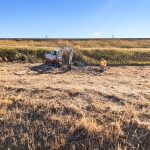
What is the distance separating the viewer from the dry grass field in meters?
13.0

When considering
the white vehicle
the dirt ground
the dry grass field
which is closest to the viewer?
the dry grass field

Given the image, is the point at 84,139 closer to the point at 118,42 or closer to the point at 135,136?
the point at 135,136

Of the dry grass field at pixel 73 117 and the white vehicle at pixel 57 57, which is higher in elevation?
the white vehicle at pixel 57 57

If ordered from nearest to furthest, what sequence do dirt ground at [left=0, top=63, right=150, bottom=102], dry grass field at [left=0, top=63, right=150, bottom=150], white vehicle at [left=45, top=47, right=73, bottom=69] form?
1. dry grass field at [left=0, top=63, right=150, bottom=150]
2. dirt ground at [left=0, top=63, right=150, bottom=102]
3. white vehicle at [left=45, top=47, right=73, bottom=69]

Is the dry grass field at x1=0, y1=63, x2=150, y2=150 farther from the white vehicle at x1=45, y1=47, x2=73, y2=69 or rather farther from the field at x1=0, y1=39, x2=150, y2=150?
the white vehicle at x1=45, y1=47, x2=73, y2=69

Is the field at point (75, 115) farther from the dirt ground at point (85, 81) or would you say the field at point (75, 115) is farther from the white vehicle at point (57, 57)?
the white vehicle at point (57, 57)

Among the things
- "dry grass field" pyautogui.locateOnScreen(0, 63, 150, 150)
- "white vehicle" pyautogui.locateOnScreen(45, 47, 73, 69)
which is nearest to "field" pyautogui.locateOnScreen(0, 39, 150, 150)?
"dry grass field" pyautogui.locateOnScreen(0, 63, 150, 150)

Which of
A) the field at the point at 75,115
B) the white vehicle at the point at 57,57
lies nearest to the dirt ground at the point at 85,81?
the field at the point at 75,115

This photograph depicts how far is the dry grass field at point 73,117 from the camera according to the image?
1304 centimetres

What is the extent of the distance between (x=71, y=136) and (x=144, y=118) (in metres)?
3.19

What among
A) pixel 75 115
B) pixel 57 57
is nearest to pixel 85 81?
pixel 57 57

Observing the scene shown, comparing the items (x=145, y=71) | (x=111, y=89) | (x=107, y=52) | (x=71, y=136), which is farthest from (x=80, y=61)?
(x=71, y=136)

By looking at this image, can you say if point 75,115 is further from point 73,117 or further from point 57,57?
point 57,57

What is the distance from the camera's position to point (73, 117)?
1454 cm
